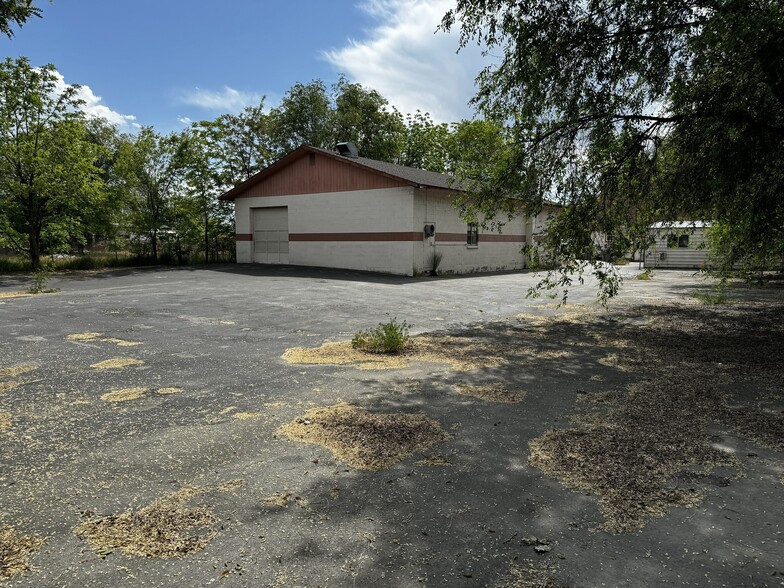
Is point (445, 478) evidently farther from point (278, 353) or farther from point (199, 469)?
point (278, 353)

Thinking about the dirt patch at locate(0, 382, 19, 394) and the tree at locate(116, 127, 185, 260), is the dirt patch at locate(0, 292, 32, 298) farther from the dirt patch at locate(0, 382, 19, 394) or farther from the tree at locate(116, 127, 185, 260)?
the tree at locate(116, 127, 185, 260)

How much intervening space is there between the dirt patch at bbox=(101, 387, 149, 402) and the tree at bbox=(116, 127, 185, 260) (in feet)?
73.4

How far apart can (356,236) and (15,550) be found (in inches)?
770

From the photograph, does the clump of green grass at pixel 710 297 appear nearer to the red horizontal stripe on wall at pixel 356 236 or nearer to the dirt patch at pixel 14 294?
the red horizontal stripe on wall at pixel 356 236

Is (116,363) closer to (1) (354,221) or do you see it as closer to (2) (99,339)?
(2) (99,339)

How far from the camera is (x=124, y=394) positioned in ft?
15.6

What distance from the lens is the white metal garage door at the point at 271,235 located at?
2409 centimetres

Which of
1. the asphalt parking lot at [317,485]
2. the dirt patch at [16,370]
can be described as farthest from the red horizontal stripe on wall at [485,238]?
the dirt patch at [16,370]

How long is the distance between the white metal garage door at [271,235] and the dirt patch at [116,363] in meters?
18.2

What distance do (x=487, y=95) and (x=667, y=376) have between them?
5265 mm

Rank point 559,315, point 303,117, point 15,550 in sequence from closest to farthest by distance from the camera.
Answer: point 15,550
point 559,315
point 303,117

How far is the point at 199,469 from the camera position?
128 inches

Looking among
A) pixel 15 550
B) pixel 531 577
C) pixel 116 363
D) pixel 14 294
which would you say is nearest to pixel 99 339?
pixel 116 363

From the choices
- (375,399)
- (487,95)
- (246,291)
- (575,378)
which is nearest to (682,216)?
(487,95)
